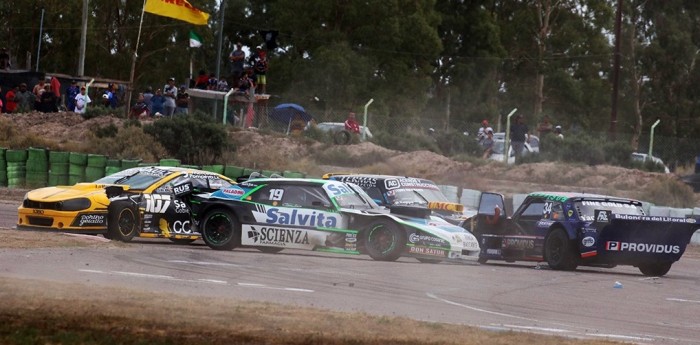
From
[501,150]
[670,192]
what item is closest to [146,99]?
[501,150]

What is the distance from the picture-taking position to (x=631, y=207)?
19.6 m

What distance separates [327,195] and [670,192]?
15550mm

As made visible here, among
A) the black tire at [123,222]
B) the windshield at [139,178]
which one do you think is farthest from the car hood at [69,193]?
the windshield at [139,178]

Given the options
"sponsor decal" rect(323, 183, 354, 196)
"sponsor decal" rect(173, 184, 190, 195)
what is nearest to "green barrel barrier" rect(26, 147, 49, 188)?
"sponsor decal" rect(173, 184, 190, 195)

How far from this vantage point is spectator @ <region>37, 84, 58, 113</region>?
37.2m

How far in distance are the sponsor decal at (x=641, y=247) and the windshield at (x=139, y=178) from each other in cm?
719

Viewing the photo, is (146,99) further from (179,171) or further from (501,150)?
(179,171)

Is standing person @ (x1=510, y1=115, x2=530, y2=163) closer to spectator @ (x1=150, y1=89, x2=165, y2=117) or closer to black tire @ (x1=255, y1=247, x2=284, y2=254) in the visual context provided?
spectator @ (x1=150, y1=89, x2=165, y2=117)

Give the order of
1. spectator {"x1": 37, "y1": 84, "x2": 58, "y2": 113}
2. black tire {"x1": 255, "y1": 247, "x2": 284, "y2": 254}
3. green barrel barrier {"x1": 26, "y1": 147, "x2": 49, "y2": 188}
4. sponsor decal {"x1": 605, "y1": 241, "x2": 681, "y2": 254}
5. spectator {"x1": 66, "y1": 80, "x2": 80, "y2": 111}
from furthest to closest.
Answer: spectator {"x1": 66, "y1": 80, "x2": 80, "y2": 111} → spectator {"x1": 37, "y1": 84, "x2": 58, "y2": 113} → green barrel barrier {"x1": 26, "y1": 147, "x2": 49, "y2": 188} → black tire {"x1": 255, "y1": 247, "x2": 284, "y2": 254} → sponsor decal {"x1": 605, "y1": 241, "x2": 681, "y2": 254}

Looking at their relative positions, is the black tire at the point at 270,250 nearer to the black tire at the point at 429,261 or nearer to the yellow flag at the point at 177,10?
the black tire at the point at 429,261

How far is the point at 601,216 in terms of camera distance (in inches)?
731

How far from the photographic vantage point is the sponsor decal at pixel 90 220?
18031 millimetres

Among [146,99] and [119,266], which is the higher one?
[146,99]

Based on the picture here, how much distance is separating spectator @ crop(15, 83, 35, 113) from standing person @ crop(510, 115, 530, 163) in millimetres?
15514
